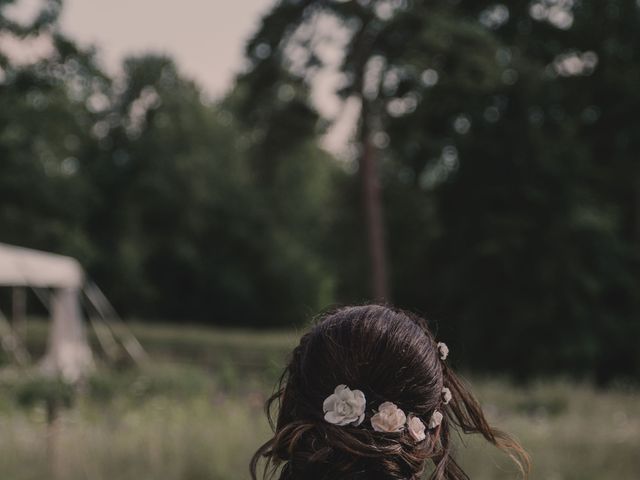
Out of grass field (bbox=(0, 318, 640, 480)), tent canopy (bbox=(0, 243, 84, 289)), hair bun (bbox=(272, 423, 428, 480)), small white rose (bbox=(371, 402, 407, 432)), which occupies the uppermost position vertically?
small white rose (bbox=(371, 402, 407, 432))

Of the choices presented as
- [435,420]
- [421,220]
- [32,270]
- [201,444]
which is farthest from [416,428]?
[421,220]

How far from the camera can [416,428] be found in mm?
1830

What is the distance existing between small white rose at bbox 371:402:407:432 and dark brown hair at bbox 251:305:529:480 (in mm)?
40

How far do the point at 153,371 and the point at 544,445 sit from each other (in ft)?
27.8

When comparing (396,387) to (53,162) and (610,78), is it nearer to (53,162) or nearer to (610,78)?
(610,78)

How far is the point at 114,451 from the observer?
6531mm

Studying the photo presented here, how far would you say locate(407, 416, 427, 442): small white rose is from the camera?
182 centimetres

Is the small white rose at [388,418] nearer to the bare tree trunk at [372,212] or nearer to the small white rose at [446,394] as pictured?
the small white rose at [446,394]

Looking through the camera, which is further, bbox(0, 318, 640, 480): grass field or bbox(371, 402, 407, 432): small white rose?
bbox(0, 318, 640, 480): grass field

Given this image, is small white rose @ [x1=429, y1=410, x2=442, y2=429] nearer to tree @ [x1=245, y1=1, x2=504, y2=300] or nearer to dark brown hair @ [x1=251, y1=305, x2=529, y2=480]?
dark brown hair @ [x1=251, y1=305, x2=529, y2=480]

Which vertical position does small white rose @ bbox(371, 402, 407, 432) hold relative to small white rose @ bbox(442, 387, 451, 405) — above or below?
above

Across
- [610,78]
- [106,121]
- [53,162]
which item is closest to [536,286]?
[610,78]

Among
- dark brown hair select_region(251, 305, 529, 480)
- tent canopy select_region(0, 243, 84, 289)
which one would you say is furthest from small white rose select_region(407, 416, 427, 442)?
tent canopy select_region(0, 243, 84, 289)

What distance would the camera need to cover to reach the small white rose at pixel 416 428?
182 cm
